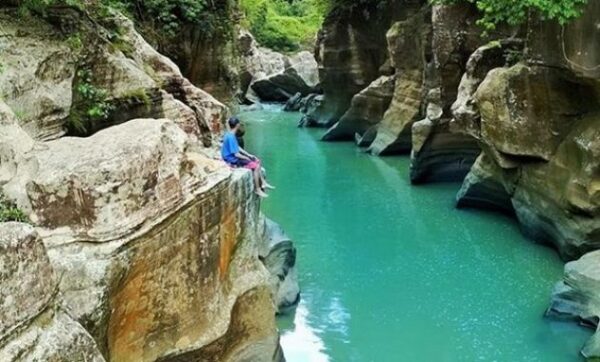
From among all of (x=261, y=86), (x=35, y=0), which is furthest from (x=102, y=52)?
(x=261, y=86)

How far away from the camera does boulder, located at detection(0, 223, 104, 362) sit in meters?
3.44

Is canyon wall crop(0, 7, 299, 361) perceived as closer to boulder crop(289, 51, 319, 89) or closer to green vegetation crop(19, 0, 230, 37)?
green vegetation crop(19, 0, 230, 37)

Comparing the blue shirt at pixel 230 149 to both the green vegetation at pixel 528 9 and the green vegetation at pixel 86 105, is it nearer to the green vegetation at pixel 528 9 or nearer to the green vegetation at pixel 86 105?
the green vegetation at pixel 86 105

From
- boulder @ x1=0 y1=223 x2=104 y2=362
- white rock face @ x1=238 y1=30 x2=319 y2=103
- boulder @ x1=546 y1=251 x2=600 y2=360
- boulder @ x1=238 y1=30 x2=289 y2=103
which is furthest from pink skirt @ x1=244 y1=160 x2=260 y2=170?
boulder @ x1=238 y1=30 x2=289 y2=103

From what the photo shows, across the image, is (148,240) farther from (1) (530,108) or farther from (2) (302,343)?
(1) (530,108)

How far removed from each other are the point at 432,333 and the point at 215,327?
12.2 feet

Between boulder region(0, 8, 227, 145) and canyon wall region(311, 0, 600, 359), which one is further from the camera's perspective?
canyon wall region(311, 0, 600, 359)

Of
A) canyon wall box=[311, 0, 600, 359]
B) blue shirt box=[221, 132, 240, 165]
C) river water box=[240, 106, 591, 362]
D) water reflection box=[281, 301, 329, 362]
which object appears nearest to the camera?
water reflection box=[281, 301, 329, 362]

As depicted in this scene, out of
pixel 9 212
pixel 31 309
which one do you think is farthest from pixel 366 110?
pixel 31 309

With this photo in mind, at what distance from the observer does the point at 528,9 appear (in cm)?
1098

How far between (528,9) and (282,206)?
7.24 m

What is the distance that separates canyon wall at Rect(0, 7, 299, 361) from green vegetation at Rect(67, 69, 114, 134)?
0.6 inches

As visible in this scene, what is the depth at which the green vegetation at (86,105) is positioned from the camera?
770 cm

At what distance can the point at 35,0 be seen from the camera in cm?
775
